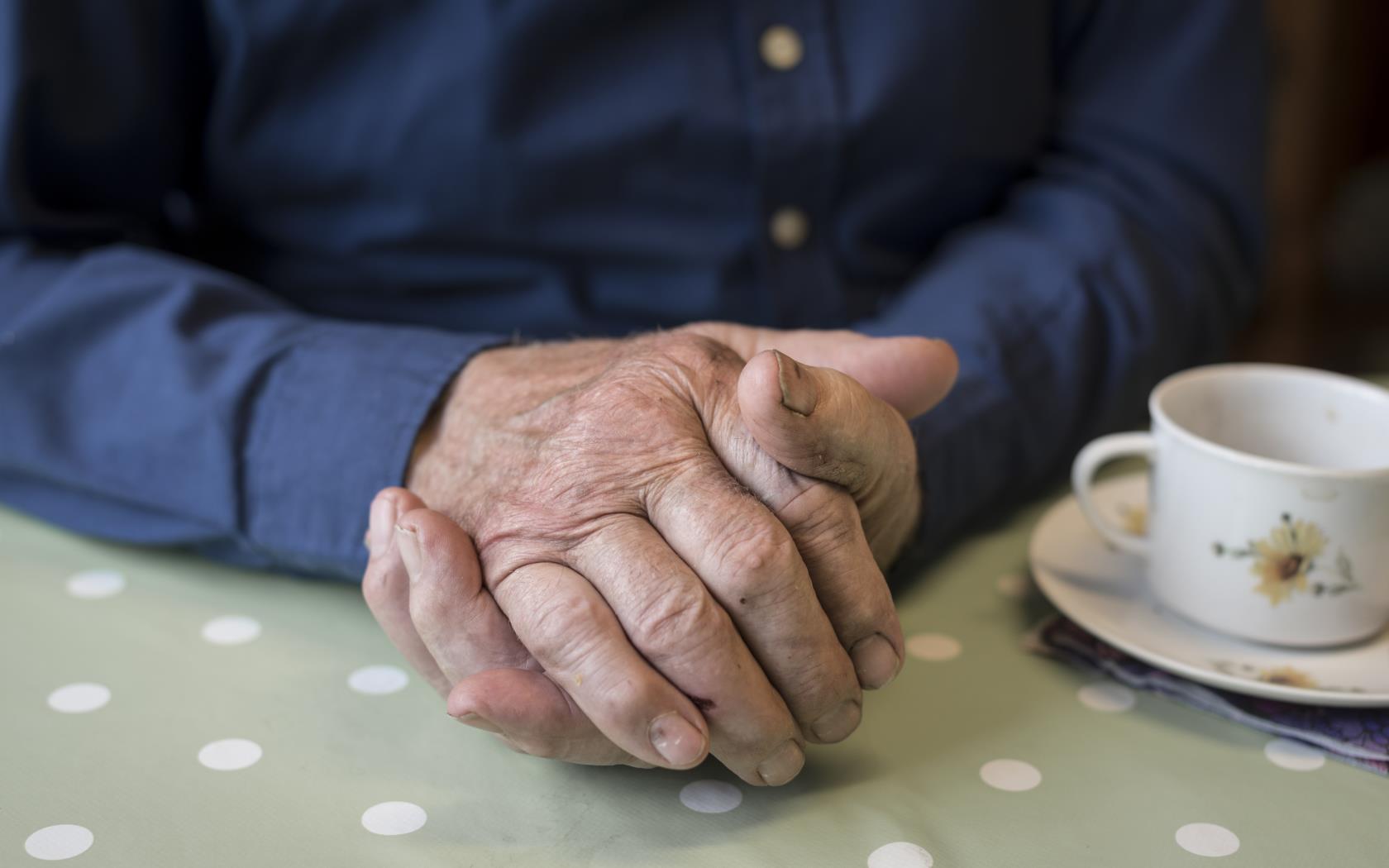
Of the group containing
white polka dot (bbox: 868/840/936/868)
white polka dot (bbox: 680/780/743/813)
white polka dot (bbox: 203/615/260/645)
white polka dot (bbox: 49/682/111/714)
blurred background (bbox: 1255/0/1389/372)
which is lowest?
blurred background (bbox: 1255/0/1389/372)

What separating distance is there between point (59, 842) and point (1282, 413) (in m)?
0.63

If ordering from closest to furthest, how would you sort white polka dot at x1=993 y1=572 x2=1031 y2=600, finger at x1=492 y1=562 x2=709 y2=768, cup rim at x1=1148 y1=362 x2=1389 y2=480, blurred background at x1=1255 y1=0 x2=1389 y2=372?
finger at x1=492 y1=562 x2=709 y2=768 → cup rim at x1=1148 y1=362 x2=1389 y2=480 → white polka dot at x1=993 y1=572 x2=1031 y2=600 → blurred background at x1=1255 y1=0 x2=1389 y2=372

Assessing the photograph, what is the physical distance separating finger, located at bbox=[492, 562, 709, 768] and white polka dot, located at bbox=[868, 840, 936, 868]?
0.07 meters

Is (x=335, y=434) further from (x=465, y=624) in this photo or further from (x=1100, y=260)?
(x=1100, y=260)

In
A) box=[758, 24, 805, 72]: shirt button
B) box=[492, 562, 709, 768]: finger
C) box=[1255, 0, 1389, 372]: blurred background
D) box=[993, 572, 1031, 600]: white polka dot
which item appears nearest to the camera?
box=[492, 562, 709, 768]: finger

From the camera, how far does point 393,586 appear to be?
1.49 ft

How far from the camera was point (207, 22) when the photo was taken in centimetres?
75

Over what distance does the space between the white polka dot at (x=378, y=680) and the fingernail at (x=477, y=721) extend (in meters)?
0.11

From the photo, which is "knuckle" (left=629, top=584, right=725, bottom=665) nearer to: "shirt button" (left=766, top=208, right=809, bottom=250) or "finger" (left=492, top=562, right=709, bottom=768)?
"finger" (left=492, top=562, right=709, bottom=768)

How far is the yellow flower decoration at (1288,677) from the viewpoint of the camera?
51 centimetres

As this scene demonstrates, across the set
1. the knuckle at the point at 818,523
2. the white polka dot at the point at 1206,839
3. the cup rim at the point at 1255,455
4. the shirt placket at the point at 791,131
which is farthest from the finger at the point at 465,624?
the shirt placket at the point at 791,131

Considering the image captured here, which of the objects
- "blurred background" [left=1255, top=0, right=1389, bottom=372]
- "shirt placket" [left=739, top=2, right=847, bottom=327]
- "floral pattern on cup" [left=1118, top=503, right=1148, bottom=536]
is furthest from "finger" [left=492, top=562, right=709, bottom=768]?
"blurred background" [left=1255, top=0, right=1389, bottom=372]

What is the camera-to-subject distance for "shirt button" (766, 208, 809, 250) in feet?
2.70

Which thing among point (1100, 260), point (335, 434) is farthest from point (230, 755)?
point (1100, 260)
